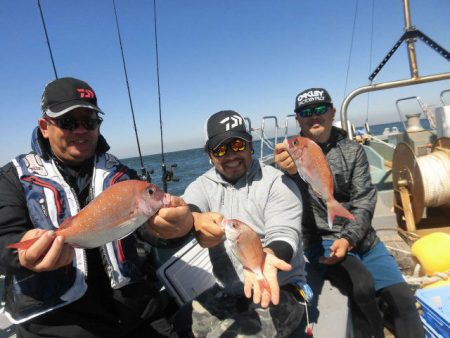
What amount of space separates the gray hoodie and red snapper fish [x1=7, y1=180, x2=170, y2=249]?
779 mm

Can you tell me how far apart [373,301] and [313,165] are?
1.37 metres

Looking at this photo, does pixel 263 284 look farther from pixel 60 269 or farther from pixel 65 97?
pixel 65 97

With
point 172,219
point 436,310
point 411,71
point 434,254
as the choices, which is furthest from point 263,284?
point 411,71

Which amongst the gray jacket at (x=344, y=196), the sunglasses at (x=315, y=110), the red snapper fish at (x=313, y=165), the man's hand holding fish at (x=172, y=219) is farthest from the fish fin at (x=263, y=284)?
the sunglasses at (x=315, y=110)

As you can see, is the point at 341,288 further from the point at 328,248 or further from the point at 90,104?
the point at 90,104

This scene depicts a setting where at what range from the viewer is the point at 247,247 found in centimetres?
174

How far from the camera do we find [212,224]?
1.87 meters

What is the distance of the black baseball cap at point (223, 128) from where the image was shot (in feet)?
→ 7.84

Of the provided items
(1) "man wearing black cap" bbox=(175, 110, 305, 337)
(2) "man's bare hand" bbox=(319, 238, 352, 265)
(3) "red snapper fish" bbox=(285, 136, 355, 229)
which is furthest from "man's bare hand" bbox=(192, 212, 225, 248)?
(2) "man's bare hand" bbox=(319, 238, 352, 265)

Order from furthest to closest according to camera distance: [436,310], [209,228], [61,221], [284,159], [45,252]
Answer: [284,159], [436,310], [61,221], [209,228], [45,252]

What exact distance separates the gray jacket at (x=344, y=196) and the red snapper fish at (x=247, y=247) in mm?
1463

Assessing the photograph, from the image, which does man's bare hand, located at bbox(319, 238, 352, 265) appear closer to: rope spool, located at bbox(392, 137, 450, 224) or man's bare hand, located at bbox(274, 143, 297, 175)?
man's bare hand, located at bbox(274, 143, 297, 175)

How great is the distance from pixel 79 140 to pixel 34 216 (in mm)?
590

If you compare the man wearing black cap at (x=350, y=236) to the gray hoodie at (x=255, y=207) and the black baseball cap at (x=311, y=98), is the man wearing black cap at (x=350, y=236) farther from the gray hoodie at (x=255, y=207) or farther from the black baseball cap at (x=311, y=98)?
the gray hoodie at (x=255, y=207)
